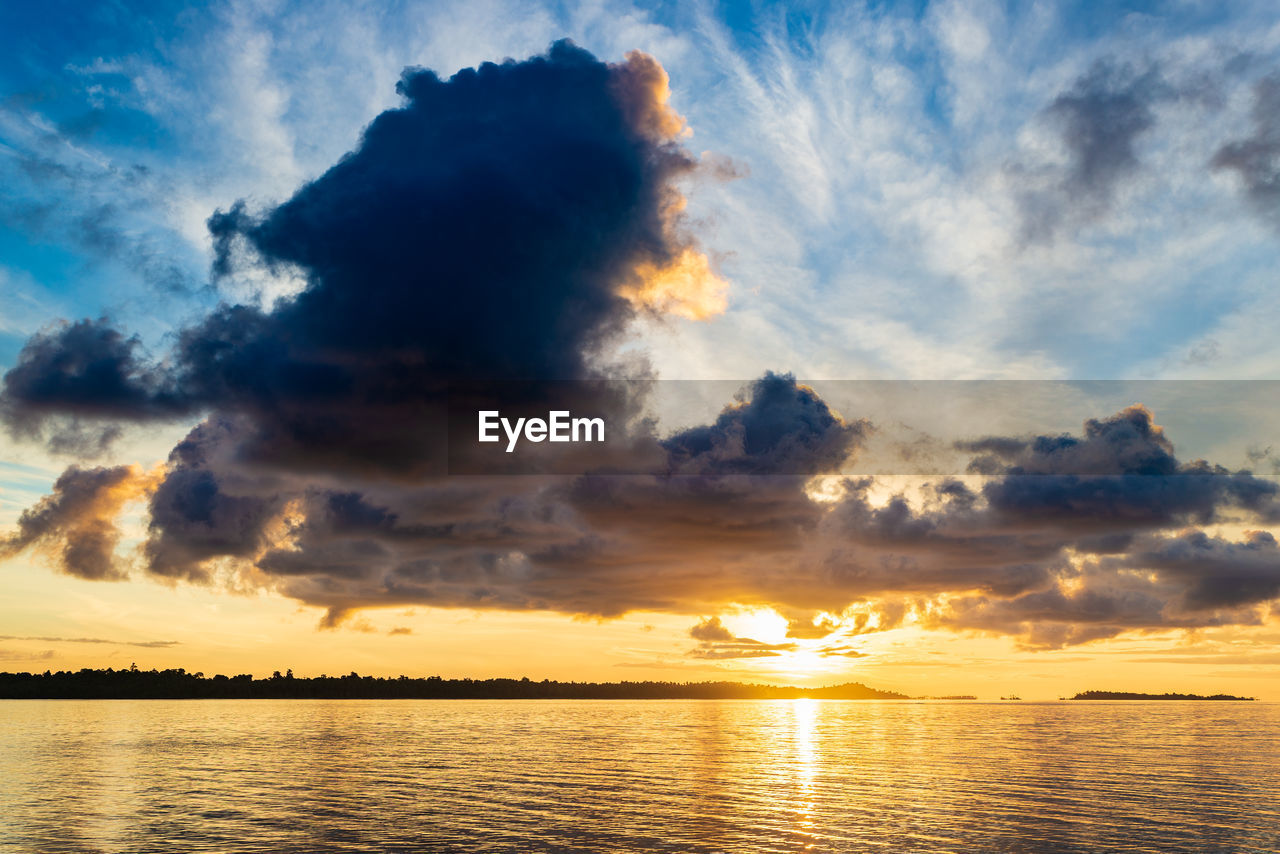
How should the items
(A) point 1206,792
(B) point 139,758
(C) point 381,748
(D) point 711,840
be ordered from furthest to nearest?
(C) point 381,748, (B) point 139,758, (A) point 1206,792, (D) point 711,840

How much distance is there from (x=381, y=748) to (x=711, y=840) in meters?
118

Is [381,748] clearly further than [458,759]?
Yes

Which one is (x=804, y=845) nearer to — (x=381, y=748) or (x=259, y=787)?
(x=259, y=787)

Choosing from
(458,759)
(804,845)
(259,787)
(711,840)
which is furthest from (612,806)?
(458,759)

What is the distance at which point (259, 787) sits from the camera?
10481 centimetres

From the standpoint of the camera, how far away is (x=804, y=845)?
6838 cm

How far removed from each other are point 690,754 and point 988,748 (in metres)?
66.2

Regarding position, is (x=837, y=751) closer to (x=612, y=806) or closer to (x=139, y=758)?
(x=612, y=806)

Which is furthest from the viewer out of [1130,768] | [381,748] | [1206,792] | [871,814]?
[381,748]

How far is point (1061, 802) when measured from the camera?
3706 inches

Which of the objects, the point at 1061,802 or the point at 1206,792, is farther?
the point at 1206,792

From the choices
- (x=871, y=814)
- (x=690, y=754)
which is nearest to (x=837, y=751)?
(x=690, y=754)

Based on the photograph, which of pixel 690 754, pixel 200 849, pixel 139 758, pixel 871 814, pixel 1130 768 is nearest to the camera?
pixel 200 849

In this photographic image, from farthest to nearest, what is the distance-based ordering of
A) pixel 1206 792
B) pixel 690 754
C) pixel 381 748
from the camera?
pixel 381 748, pixel 690 754, pixel 1206 792
